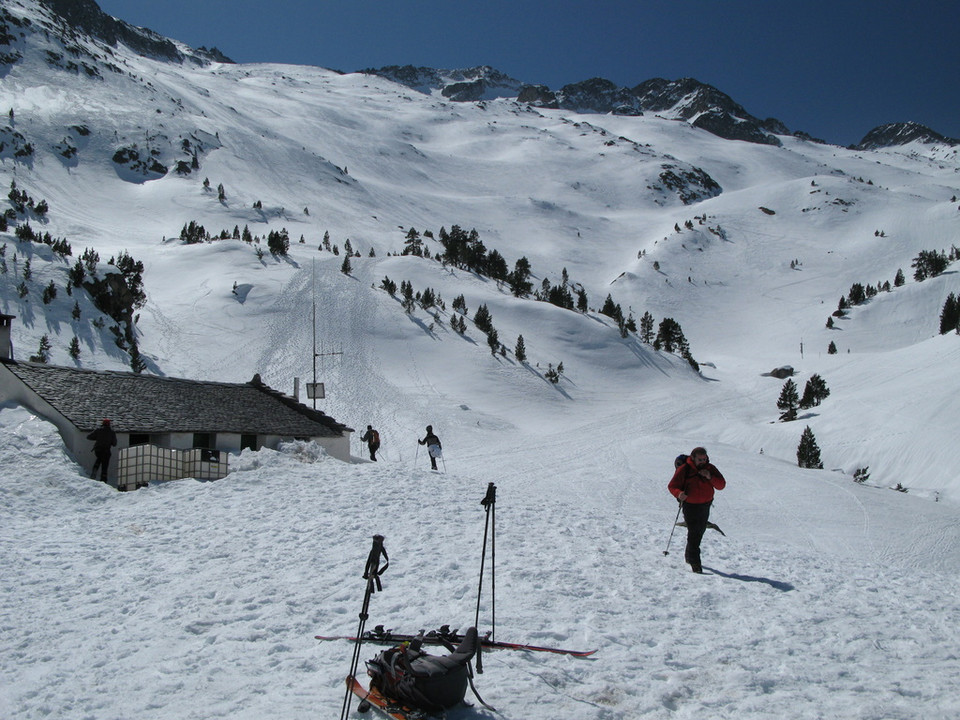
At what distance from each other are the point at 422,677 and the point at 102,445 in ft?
42.8

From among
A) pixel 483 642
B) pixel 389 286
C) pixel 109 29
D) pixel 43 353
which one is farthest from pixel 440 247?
pixel 109 29

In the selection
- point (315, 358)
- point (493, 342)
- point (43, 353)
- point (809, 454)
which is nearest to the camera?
point (809, 454)

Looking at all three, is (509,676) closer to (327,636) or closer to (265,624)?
(327,636)

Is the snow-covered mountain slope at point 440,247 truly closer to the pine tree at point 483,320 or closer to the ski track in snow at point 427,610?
the pine tree at point 483,320

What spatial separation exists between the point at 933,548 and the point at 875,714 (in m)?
12.9

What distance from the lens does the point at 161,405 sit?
18312mm

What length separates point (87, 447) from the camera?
15641 millimetres

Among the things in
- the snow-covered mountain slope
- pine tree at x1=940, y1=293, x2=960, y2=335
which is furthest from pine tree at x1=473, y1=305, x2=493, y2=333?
pine tree at x1=940, y1=293, x2=960, y2=335

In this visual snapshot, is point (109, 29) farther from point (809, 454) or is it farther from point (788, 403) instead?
point (809, 454)

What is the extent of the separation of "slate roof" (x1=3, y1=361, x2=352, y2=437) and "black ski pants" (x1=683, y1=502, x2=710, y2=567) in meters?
13.3

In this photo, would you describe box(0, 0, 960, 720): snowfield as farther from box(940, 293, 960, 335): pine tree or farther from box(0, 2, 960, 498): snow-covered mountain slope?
box(940, 293, 960, 335): pine tree

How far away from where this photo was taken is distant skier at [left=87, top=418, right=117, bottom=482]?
14930 mm

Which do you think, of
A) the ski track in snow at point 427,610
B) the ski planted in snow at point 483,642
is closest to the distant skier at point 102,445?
the ski track in snow at point 427,610

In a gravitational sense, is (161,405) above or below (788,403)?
below
